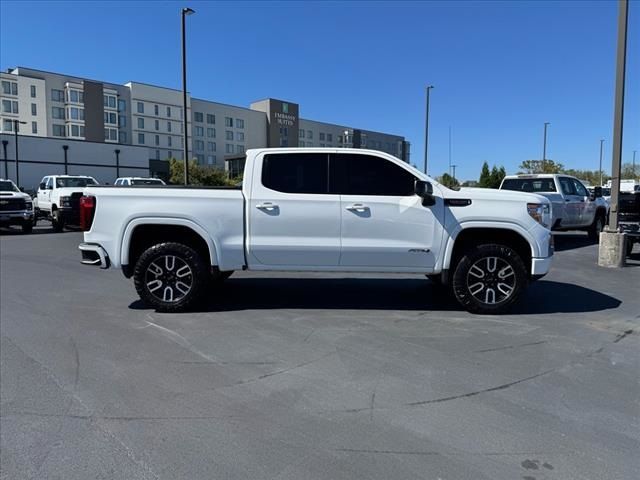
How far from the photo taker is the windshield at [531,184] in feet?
45.9

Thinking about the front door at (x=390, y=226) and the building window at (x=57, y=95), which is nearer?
the front door at (x=390, y=226)

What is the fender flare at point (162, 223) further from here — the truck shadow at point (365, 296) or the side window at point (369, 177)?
the side window at point (369, 177)

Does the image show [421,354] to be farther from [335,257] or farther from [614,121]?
[614,121]

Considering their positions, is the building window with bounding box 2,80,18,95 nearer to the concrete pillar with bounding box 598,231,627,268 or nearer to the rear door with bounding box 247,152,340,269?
the rear door with bounding box 247,152,340,269

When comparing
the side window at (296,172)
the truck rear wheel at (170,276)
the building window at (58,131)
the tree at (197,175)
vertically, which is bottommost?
the truck rear wheel at (170,276)

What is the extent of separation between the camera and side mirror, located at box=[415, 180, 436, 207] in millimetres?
6098

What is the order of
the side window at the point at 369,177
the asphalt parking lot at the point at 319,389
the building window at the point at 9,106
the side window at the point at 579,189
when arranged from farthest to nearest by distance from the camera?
the building window at the point at 9,106 → the side window at the point at 579,189 → the side window at the point at 369,177 → the asphalt parking lot at the point at 319,389

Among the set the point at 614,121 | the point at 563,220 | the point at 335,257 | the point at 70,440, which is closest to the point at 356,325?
the point at 335,257

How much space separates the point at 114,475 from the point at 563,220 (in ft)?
45.1

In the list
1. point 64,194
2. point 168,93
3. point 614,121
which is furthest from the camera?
point 168,93

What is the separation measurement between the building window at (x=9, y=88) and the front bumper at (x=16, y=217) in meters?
68.6

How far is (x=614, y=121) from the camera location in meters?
10.7

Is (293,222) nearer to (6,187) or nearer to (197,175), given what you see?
(6,187)

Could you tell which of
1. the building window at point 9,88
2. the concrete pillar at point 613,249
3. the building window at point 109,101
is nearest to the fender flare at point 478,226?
the concrete pillar at point 613,249
